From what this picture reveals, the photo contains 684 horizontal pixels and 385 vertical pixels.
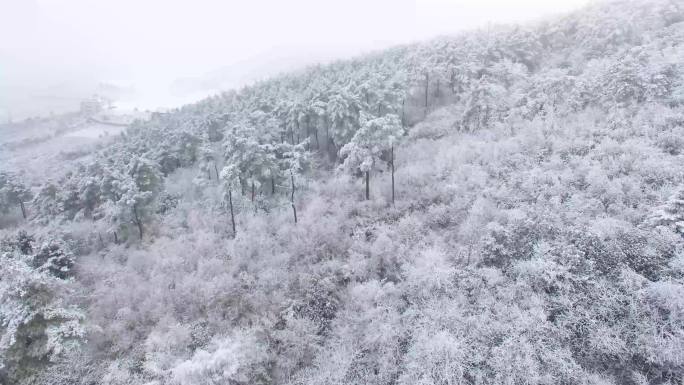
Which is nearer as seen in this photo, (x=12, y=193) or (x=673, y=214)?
(x=673, y=214)

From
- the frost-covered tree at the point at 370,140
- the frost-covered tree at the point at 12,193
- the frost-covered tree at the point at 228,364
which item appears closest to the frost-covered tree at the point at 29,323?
the frost-covered tree at the point at 228,364

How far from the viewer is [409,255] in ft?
75.0

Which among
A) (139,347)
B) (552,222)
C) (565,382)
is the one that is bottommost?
(139,347)

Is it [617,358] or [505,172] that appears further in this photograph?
[505,172]

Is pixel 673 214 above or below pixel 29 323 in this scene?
above

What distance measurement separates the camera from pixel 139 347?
69.3ft

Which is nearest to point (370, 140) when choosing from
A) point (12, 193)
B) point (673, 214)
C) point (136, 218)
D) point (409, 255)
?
point (409, 255)

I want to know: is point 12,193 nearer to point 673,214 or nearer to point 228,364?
point 228,364

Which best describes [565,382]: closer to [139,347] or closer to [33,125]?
[139,347]

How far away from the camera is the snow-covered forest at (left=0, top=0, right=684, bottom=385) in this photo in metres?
15.3

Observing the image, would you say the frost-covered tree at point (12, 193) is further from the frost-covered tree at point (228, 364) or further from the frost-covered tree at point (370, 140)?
the frost-covered tree at point (228, 364)

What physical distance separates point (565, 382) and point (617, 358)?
8.36 ft

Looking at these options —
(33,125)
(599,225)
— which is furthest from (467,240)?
(33,125)

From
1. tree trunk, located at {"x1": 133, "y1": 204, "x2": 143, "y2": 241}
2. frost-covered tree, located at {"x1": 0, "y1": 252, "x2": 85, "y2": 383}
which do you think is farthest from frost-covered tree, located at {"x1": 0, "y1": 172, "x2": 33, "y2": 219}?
frost-covered tree, located at {"x1": 0, "y1": 252, "x2": 85, "y2": 383}
